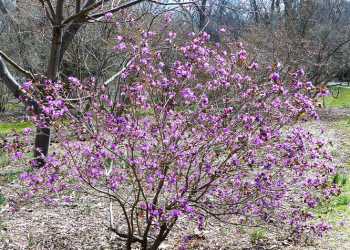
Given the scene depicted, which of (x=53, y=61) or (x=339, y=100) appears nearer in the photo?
(x=53, y=61)

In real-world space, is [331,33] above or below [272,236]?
above

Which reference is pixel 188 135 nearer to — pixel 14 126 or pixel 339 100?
pixel 14 126

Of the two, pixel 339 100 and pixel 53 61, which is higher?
pixel 53 61

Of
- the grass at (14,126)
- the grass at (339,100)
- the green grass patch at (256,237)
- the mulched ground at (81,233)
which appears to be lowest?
the grass at (14,126)

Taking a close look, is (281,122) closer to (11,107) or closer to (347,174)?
(347,174)

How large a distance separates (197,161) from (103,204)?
107 inches

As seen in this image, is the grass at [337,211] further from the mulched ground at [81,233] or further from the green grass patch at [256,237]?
the green grass patch at [256,237]

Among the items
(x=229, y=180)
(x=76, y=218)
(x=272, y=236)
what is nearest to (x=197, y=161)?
(x=229, y=180)

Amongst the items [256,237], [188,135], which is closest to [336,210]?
[256,237]

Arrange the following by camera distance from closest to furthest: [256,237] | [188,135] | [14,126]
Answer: [188,135]
[256,237]
[14,126]

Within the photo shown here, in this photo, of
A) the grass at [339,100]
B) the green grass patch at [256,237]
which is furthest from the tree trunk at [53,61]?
the grass at [339,100]

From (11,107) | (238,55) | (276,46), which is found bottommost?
(11,107)

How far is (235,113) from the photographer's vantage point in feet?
13.0

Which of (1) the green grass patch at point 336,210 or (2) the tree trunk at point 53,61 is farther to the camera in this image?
(2) the tree trunk at point 53,61
